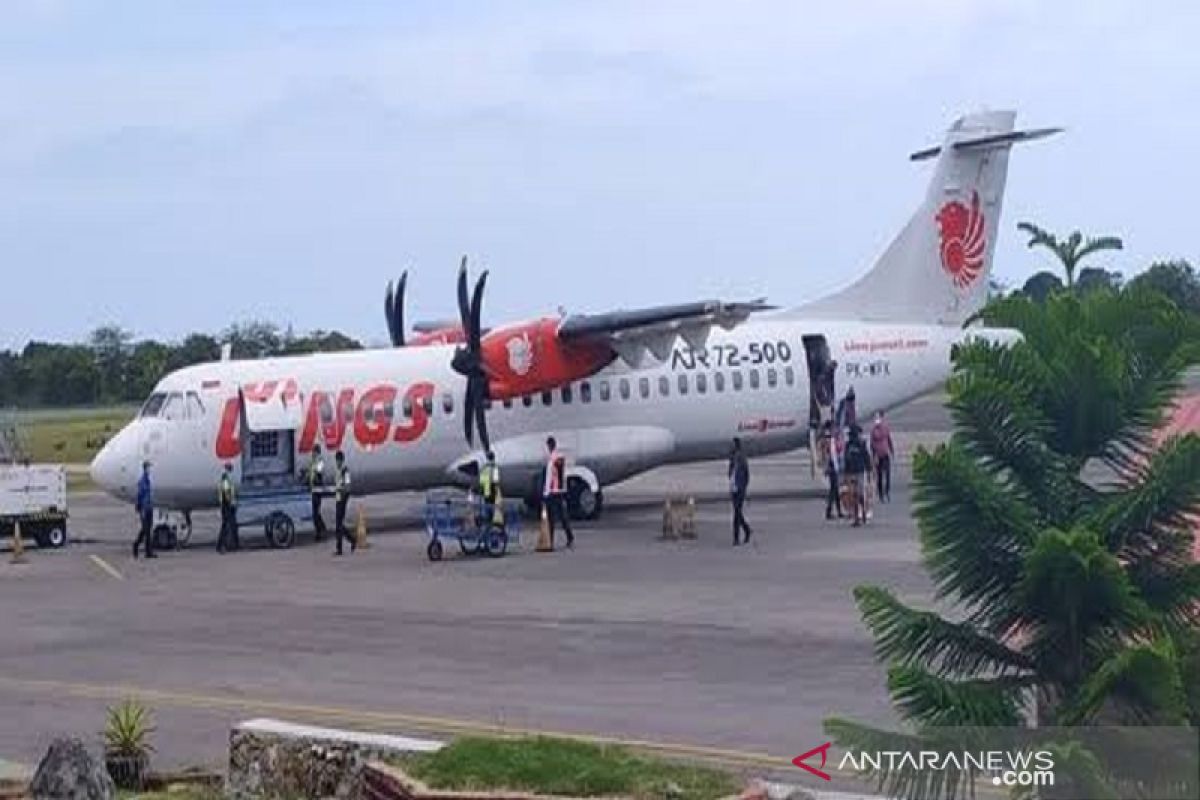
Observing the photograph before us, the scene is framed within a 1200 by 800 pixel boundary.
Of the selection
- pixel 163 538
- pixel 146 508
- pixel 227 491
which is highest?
pixel 227 491

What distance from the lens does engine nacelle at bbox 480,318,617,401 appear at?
1304 inches

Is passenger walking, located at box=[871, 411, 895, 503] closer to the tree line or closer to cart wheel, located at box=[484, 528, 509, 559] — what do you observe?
cart wheel, located at box=[484, 528, 509, 559]

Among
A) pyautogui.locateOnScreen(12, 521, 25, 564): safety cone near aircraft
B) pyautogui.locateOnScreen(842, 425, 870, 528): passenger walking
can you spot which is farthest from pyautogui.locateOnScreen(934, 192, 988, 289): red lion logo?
pyautogui.locateOnScreen(12, 521, 25, 564): safety cone near aircraft

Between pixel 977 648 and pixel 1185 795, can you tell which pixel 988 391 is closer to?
pixel 977 648

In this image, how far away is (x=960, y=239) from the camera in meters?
38.0

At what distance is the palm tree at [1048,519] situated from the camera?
7.14m

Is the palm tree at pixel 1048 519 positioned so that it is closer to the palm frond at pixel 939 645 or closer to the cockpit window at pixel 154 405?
the palm frond at pixel 939 645

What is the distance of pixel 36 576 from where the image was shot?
1135 inches

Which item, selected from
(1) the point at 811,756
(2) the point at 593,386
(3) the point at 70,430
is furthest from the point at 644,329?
(3) the point at 70,430

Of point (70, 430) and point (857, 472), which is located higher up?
point (70, 430)

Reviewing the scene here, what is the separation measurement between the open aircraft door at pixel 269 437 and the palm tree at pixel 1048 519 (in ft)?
82.3

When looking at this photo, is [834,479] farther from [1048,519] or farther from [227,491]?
[1048,519]

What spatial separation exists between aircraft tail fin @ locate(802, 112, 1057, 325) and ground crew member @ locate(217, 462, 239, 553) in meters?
11.2

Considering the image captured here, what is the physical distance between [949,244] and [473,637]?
65.4 feet
